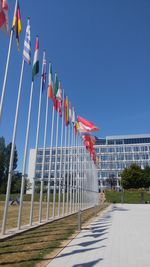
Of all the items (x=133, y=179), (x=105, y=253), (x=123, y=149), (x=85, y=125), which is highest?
(x=123, y=149)

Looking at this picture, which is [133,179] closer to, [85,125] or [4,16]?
[85,125]

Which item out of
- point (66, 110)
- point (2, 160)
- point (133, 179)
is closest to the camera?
point (66, 110)

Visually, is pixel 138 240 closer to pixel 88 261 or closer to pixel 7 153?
pixel 88 261

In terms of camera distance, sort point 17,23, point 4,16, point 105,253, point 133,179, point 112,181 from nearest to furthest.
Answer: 1. point 105,253
2. point 4,16
3. point 17,23
4. point 133,179
5. point 112,181

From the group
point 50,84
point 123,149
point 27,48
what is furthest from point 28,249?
point 123,149

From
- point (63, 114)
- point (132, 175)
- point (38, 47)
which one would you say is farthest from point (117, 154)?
point (38, 47)

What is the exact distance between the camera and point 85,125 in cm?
2550

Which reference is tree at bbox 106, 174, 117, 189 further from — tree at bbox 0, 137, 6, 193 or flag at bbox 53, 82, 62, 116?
flag at bbox 53, 82, 62, 116

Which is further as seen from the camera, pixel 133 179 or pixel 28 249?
pixel 133 179

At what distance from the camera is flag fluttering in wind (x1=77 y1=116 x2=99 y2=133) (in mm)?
24844

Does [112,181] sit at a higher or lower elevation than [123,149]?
lower

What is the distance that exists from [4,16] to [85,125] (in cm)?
1682

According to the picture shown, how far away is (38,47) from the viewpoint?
46.6 feet

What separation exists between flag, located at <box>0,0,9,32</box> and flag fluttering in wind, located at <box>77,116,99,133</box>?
16.0 m
